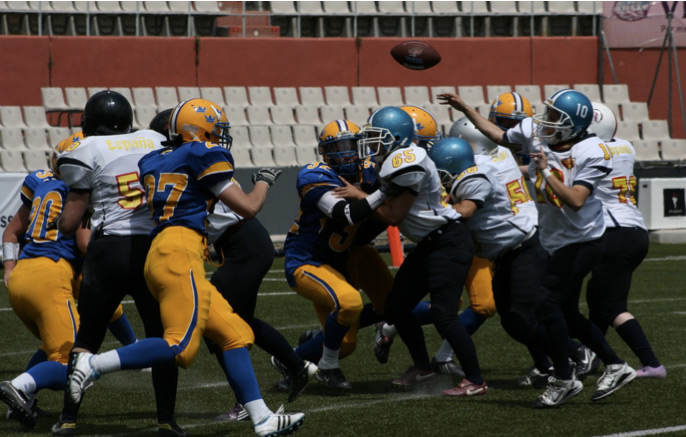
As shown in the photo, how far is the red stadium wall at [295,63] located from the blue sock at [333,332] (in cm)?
1250

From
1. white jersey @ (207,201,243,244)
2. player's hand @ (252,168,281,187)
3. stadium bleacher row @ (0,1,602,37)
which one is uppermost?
stadium bleacher row @ (0,1,602,37)

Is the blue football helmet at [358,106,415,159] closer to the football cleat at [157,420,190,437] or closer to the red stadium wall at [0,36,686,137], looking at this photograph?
the football cleat at [157,420,190,437]

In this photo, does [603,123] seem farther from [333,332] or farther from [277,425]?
Result: [277,425]

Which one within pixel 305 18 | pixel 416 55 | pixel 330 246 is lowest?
pixel 330 246

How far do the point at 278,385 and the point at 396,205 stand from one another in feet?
4.27

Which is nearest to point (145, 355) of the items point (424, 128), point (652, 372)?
point (424, 128)

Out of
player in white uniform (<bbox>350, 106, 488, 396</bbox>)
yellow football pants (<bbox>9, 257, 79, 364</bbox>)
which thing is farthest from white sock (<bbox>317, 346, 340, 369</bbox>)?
yellow football pants (<bbox>9, 257, 79, 364</bbox>)

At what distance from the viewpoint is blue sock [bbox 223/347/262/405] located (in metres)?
4.39

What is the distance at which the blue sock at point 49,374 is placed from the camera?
15.7 ft

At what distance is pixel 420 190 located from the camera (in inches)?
214

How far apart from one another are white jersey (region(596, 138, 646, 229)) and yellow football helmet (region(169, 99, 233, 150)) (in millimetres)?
2418

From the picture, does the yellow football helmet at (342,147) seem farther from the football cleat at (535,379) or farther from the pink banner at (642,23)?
the pink banner at (642,23)

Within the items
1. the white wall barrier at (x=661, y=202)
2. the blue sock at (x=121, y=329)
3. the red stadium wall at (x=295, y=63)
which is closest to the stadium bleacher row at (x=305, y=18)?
the red stadium wall at (x=295, y=63)

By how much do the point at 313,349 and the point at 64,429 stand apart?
174cm
